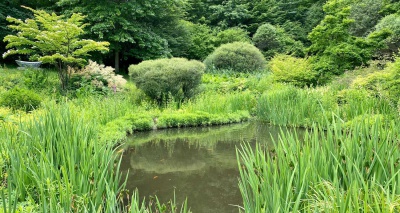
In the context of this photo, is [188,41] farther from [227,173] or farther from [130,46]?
[227,173]

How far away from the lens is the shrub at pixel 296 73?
1102 centimetres

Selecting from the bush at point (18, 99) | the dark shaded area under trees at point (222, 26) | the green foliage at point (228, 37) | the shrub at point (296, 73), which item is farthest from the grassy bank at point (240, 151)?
the green foliage at point (228, 37)

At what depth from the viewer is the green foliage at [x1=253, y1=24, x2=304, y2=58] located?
20672 millimetres

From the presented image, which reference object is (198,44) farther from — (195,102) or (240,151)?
(240,151)

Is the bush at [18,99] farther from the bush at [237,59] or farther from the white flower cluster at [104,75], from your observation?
the bush at [237,59]

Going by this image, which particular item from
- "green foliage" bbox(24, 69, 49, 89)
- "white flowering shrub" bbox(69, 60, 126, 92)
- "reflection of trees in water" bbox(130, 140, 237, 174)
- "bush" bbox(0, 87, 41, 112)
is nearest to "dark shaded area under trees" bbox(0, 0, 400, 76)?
"white flowering shrub" bbox(69, 60, 126, 92)

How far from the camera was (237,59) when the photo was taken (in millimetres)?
15711

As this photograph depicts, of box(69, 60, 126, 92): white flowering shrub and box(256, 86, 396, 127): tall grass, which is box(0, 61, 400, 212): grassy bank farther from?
box(69, 60, 126, 92): white flowering shrub

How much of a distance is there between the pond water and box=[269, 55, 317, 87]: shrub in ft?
11.3

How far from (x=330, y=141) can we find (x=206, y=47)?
57.4 ft

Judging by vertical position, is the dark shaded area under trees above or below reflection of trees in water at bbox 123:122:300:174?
above

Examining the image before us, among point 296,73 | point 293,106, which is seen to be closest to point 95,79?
point 293,106

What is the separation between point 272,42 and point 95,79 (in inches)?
536

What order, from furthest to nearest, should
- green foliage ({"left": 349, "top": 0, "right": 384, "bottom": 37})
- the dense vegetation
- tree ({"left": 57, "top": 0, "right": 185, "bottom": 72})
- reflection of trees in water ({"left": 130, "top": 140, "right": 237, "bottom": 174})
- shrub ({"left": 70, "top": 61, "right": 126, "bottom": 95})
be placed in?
green foliage ({"left": 349, "top": 0, "right": 384, "bottom": 37}) → tree ({"left": 57, "top": 0, "right": 185, "bottom": 72}) → shrub ({"left": 70, "top": 61, "right": 126, "bottom": 95}) → reflection of trees in water ({"left": 130, "top": 140, "right": 237, "bottom": 174}) → the dense vegetation
